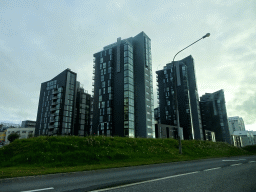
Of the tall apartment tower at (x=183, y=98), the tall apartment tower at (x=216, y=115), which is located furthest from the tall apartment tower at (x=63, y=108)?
the tall apartment tower at (x=216, y=115)

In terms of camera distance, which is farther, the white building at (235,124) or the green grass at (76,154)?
the white building at (235,124)

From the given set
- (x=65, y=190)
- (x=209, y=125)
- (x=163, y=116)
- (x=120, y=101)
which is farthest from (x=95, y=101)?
(x=209, y=125)

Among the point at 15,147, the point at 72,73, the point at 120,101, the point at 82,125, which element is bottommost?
the point at 15,147

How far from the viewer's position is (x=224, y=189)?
4.89 metres

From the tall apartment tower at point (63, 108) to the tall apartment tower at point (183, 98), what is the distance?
39.3 m

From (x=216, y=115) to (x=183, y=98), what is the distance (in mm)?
37226

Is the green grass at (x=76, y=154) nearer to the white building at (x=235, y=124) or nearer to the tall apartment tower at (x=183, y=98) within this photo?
the tall apartment tower at (x=183, y=98)

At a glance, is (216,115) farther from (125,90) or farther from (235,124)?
(235,124)

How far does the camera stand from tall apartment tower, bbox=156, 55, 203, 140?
83.8 metres

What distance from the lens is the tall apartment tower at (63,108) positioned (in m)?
72.3

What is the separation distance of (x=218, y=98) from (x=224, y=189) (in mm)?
119239

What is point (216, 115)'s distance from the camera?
4289 inches

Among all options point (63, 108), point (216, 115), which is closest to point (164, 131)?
point (63, 108)

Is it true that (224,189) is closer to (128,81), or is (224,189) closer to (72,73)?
(128,81)
